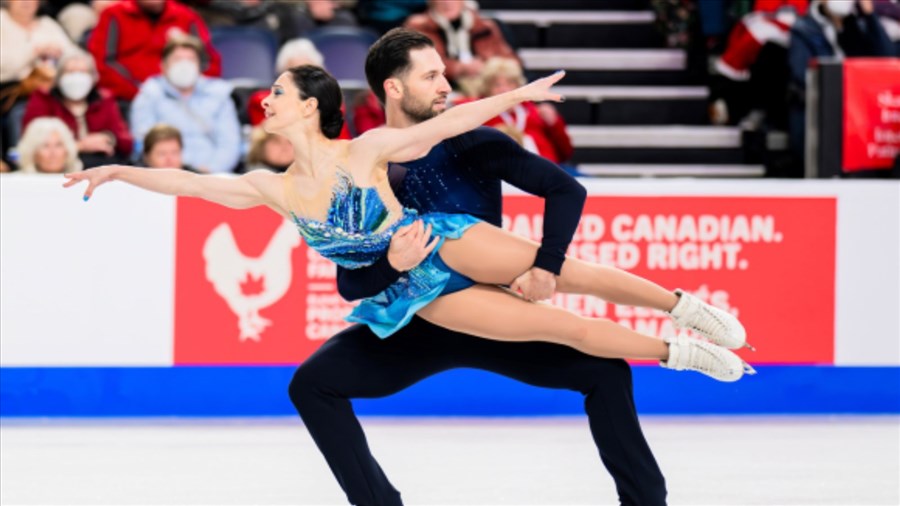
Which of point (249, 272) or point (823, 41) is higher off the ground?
point (823, 41)

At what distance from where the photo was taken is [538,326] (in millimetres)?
3939

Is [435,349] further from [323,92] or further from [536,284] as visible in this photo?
[323,92]

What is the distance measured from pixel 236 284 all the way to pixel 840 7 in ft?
13.4

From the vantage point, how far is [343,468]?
157 inches

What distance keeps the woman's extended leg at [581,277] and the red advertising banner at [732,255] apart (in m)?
2.39

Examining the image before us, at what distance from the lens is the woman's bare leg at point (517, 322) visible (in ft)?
12.9

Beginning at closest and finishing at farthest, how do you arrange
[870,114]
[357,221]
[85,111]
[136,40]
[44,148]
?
[357,221] < [44,148] < [870,114] < [85,111] < [136,40]

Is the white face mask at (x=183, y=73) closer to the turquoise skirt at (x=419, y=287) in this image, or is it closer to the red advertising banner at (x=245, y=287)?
the red advertising banner at (x=245, y=287)

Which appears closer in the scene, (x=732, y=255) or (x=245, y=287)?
(x=245, y=287)

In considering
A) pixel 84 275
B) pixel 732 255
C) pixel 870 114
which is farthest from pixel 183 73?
pixel 870 114

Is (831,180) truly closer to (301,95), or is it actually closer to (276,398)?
(276,398)

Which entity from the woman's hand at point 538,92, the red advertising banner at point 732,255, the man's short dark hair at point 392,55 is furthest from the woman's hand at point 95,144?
the woman's hand at point 538,92

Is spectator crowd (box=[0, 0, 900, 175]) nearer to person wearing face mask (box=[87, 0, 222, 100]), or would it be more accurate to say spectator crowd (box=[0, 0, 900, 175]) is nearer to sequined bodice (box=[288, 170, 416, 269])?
person wearing face mask (box=[87, 0, 222, 100])

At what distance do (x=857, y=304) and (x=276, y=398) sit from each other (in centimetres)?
247
